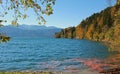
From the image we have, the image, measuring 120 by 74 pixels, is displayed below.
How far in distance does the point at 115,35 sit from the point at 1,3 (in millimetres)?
27322

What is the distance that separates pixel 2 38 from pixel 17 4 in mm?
2070

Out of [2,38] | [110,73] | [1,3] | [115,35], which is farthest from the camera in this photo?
[115,35]

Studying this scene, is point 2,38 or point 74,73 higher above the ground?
point 2,38

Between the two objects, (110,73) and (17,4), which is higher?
(17,4)

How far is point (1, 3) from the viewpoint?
12789mm

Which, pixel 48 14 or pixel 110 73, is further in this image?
pixel 110 73

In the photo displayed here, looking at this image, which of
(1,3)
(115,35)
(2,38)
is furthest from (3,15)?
(115,35)

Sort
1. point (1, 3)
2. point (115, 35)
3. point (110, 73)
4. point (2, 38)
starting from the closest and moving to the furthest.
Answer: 1. point (2, 38)
2. point (1, 3)
3. point (110, 73)
4. point (115, 35)

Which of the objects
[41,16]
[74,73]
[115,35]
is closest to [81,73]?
[74,73]

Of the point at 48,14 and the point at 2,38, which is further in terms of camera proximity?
the point at 48,14

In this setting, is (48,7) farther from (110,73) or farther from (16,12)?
(110,73)

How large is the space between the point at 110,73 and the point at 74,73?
4.59 m

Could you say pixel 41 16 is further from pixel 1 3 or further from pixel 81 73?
pixel 81 73

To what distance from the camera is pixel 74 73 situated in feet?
121
